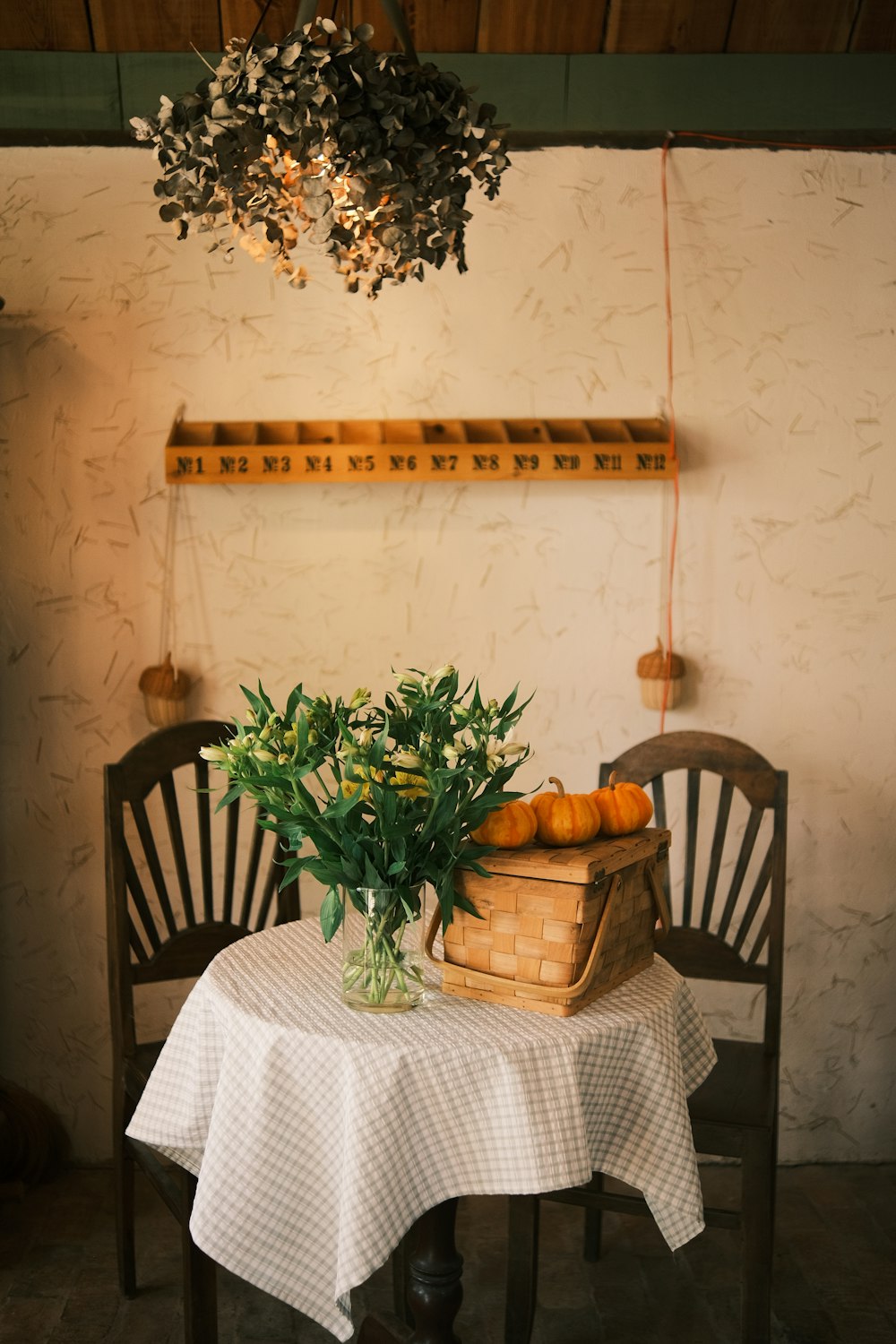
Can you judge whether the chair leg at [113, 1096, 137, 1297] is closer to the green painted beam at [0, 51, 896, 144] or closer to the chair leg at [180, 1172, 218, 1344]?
the chair leg at [180, 1172, 218, 1344]

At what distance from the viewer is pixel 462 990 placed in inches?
62.4

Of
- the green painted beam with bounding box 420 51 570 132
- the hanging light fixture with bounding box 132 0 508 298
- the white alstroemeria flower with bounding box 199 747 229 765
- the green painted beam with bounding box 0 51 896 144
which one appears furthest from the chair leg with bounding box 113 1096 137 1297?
the green painted beam with bounding box 420 51 570 132

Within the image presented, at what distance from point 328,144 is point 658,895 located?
3.55 ft

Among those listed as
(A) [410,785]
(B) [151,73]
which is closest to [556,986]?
(A) [410,785]

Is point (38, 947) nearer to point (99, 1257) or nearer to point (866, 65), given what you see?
point (99, 1257)

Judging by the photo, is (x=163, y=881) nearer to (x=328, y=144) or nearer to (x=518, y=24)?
(x=328, y=144)

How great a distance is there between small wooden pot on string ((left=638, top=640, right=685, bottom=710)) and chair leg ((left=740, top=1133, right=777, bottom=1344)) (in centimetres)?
99

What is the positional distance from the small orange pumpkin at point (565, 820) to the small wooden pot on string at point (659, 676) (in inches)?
40.0

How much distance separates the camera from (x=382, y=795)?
1.47m

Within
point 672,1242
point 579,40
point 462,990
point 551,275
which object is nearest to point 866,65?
point 579,40

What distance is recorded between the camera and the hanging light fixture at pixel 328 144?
54.3 inches

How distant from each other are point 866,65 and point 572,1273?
8.49 feet

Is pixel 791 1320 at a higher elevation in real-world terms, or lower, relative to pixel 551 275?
lower

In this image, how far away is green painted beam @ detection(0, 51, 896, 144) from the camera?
255 cm
